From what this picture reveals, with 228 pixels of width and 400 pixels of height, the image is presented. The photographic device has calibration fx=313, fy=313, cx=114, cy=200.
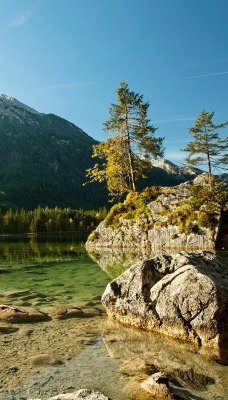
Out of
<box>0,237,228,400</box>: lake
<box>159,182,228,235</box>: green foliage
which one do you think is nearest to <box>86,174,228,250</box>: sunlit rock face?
<box>159,182,228,235</box>: green foliage

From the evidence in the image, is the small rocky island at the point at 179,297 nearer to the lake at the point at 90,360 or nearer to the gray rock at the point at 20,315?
the lake at the point at 90,360

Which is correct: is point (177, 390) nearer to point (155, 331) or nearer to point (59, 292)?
point (155, 331)

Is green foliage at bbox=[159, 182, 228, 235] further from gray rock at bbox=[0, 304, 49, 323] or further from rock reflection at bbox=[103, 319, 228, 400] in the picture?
rock reflection at bbox=[103, 319, 228, 400]

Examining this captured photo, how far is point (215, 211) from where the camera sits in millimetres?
33812

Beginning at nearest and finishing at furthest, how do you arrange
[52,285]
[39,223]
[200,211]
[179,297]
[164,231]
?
[179,297], [52,285], [200,211], [164,231], [39,223]

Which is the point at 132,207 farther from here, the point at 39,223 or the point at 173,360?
the point at 39,223

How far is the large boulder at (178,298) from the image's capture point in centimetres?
883

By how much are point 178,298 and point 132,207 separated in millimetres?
33097

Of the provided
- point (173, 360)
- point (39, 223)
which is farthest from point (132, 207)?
point (39, 223)

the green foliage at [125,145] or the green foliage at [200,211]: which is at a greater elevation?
the green foliage at [125,145]

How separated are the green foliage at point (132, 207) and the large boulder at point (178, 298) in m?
27.2

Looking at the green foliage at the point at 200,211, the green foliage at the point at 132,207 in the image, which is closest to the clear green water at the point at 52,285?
the green foliage at the point at 200,211

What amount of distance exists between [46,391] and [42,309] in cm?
669

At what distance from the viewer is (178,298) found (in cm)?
962
